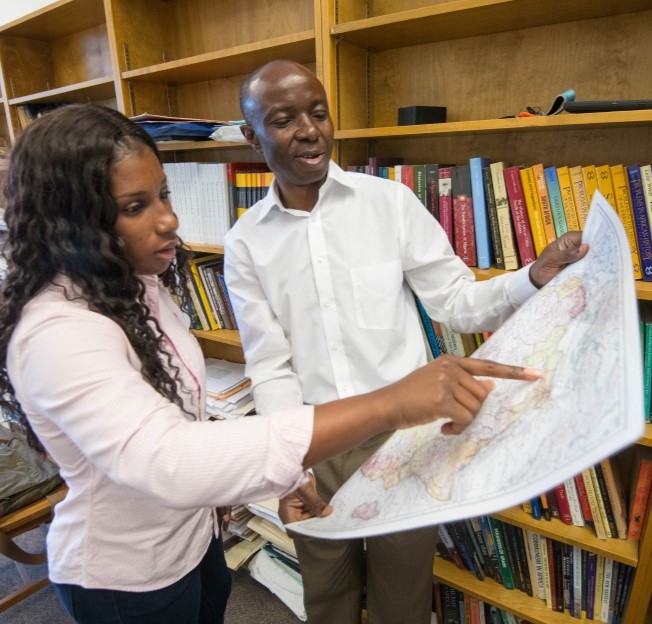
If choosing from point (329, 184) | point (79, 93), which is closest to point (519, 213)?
point (329, 184)

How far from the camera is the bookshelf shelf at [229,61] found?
1332mm

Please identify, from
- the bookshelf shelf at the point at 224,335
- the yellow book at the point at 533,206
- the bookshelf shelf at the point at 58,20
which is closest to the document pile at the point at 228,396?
the bookshelf shelf at the point at 224,335

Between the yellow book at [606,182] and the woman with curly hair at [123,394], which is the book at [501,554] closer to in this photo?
the woman with curly hair at [123,394]

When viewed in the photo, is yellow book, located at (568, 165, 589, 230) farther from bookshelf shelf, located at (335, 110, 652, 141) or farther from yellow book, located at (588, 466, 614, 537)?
yellow book, located at (588, 466, 614, 537)

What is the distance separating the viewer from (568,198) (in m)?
1.09

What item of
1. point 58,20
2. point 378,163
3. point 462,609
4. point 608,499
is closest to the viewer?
point 608,499

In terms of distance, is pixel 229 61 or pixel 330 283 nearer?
pixel 330 283

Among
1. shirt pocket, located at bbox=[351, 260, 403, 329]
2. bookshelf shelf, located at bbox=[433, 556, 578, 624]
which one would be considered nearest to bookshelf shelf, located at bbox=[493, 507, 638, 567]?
bookshelf shelf, located at bbox=[433, 556, 578, 624]

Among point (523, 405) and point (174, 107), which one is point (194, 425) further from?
point (174, 107)

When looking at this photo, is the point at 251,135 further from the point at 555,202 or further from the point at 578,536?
the point at 578,536

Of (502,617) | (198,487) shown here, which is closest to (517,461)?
(198,487)

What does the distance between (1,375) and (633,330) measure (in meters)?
0.93

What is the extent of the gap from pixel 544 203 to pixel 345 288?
20.6 inches

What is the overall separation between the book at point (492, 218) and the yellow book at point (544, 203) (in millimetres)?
103
